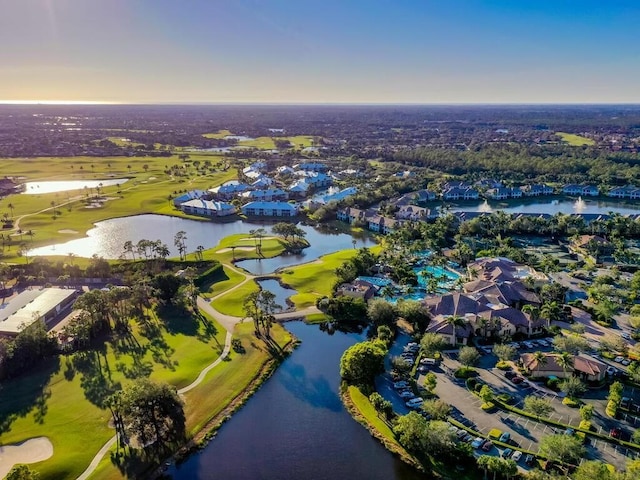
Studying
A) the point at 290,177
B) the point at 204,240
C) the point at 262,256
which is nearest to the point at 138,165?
the point at 290,177

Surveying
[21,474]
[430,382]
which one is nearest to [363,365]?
[430,382]

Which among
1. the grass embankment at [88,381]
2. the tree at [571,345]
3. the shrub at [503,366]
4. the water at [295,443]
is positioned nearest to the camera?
the water at [295,443]

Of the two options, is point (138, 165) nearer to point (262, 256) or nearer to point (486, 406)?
point (262, 256)

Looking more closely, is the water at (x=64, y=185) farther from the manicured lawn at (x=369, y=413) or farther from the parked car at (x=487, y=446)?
the parked car at (x=487, y=446)

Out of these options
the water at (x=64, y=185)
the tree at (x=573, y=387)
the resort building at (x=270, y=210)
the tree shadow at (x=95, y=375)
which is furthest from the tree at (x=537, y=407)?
the water at (x=64, y=185)

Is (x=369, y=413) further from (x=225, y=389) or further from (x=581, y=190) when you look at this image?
(x=581, y=190)

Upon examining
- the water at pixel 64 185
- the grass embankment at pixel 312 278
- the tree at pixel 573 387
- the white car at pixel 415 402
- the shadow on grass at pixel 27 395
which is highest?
the tree at pixel 573 387
